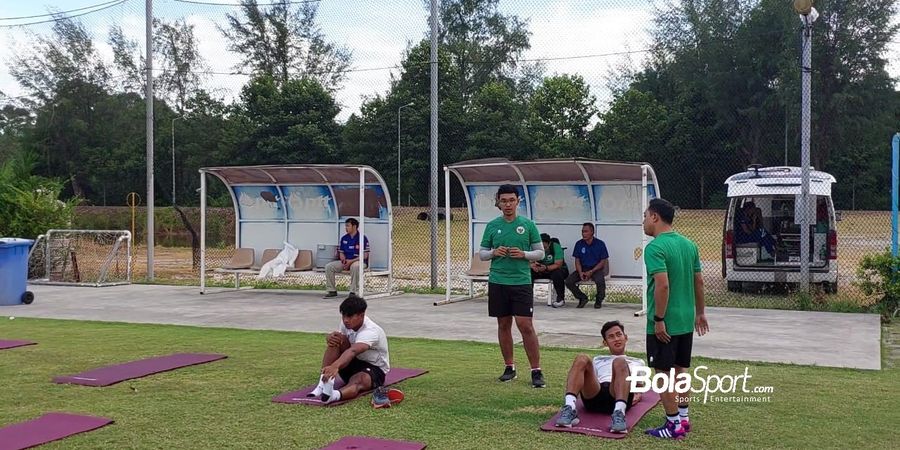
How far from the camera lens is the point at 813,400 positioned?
6.38 metres

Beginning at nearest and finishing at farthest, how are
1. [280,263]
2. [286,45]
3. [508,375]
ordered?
[508,375] < [280,263] < [286,45]

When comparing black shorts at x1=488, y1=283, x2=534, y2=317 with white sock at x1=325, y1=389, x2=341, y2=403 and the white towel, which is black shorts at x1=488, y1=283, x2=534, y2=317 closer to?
white sock at x1=325, y1=389, x2=341, y2=403

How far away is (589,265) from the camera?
12.9 m

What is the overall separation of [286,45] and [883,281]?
1500cm

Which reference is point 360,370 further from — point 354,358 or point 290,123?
point 290,123

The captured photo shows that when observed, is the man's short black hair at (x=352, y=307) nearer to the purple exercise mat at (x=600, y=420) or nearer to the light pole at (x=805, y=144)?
the purple exercise mat at (x=600, y=420)

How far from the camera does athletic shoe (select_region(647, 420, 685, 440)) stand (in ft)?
17.5

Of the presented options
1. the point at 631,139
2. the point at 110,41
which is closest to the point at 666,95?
the point at 631,139

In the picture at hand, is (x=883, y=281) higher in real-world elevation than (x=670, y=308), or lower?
lower

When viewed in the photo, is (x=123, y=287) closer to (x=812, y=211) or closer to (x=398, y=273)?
(x=398, y=273)

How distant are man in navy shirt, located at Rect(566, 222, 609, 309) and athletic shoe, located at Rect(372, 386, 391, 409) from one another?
6.92 meters

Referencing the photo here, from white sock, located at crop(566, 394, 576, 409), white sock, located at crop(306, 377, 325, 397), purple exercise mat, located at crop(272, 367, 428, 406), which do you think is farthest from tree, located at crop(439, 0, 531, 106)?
white sock, located at crop(566, 394, 576, 409)

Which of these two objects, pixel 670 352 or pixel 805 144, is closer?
pixel 670 352

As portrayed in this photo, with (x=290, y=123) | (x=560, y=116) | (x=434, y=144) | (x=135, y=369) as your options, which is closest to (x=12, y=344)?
(x=135, y=369)
